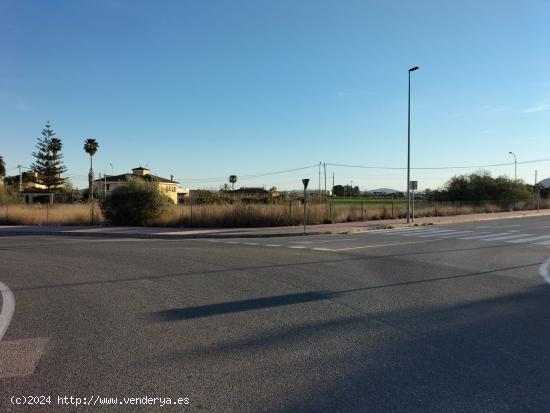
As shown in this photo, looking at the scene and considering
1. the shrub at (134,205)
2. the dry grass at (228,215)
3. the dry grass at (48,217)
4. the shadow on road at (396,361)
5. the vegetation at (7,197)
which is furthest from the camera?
the vegetation at (7,197)

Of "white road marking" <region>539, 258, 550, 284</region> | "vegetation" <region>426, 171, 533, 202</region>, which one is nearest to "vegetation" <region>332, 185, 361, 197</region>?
"vegetation" <region>426, 171, 533, 202</region>

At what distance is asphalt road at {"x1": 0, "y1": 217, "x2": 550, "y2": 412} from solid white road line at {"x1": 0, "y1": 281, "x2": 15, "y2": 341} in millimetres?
86

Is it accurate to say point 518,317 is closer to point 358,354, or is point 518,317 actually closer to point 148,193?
point 358,354

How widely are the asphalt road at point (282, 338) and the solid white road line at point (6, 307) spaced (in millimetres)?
86

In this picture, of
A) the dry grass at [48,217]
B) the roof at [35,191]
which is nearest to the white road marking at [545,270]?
the dry grass at [48,217]

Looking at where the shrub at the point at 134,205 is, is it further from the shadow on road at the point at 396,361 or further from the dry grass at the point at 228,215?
the shadow on road at the point at 396,361

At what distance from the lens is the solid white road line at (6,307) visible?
6.24 metres

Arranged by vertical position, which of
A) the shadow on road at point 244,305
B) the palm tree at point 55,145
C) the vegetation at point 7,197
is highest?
the palm tree at point 55,145

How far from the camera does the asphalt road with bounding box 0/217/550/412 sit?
13.2 ft

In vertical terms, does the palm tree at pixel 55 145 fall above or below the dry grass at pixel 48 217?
above

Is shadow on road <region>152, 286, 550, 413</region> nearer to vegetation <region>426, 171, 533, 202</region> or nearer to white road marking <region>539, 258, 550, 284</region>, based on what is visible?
white road marking <region>539, 258, 550, 284</region>

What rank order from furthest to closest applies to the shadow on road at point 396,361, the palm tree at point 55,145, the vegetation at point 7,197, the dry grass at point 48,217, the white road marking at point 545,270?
1. the palm tree at point 55,145
2. the vegetation at point 7,197
3. the dry grass at point 48,217
4. the white road marking at point 545,270
5. the shadow on road at point 396,361

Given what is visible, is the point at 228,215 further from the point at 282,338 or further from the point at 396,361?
the point at 396,361

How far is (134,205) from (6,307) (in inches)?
909
